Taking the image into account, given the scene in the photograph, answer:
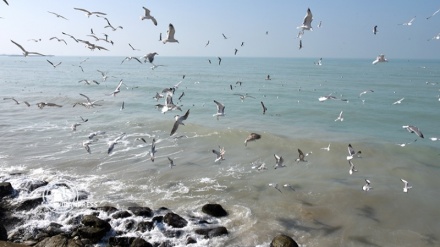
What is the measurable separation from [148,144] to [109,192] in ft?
28.8

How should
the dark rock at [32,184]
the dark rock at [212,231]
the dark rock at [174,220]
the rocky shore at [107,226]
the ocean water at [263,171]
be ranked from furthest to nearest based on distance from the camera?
the dark rock at [32,184] < the ocean water at [263,171] < the dark rock at [174,220] < the dark rock at [212,231] < the rocky shore at [107,226]

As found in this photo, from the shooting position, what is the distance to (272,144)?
25.0m

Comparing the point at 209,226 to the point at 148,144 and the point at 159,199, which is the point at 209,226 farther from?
the point at 148,144

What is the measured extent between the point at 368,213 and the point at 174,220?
8.25 m

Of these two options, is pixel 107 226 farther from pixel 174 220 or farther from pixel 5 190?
pixel 5 190

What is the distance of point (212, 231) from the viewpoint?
12438 mm

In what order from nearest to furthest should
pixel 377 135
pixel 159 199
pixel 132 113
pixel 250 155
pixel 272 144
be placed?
pixel 159 199 → pixel 250 155 → pixel 272 144 → pixel 377 135 → pixel 132 113

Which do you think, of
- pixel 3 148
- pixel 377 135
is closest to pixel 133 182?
pixel 3 148

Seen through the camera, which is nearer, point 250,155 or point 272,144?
point 250,155

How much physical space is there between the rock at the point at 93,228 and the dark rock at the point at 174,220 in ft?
6.91

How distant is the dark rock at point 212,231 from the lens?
12.3m

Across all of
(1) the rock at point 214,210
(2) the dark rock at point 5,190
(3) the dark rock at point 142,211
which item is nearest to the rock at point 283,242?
(1) the rock at point 214,210

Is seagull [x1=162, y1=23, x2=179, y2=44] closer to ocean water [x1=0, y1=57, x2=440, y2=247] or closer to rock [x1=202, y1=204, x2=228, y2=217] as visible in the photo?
rock [x1=202, y1=204, x2=228, y2=217]

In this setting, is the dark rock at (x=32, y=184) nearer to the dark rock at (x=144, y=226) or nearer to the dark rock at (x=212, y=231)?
the dark rock at (x=144, y=226)
